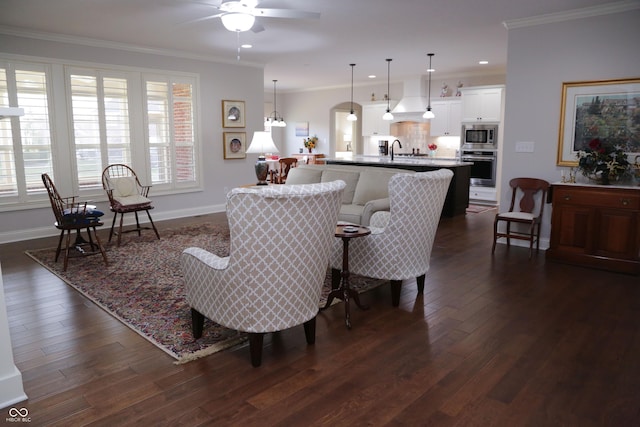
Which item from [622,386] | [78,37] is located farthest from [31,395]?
[78,37]

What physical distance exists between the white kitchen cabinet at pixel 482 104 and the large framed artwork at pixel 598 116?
375 cm

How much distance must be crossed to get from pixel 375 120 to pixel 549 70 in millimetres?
6060

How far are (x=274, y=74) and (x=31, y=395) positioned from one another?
27.0 feet

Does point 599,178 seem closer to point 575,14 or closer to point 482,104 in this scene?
point 575,14

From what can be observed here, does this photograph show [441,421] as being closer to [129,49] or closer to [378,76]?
[129,49]

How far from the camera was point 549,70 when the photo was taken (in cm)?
509

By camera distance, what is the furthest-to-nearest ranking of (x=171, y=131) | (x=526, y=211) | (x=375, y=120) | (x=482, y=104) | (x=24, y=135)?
(x=375, y=120) → (x=482, y=104) → (x=171, y=131) → (x=24, y=135) → (x=526, y=211)

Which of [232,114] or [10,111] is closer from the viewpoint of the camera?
[10,111]

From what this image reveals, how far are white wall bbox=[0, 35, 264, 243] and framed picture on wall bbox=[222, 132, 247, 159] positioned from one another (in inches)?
3.6

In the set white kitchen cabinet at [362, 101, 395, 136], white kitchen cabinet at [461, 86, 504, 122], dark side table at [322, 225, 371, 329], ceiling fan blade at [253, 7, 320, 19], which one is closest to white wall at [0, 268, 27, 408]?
dark side table at [322, 225, 371, 329]

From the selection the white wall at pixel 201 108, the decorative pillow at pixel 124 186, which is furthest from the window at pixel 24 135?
the decorative pillow at pixel 124 186

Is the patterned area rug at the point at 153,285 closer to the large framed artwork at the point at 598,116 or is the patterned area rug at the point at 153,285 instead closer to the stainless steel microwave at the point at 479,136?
the large framed artwork at the point at 598,116

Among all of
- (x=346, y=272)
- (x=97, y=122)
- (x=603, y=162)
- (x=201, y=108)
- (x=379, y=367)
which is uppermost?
(x=201, y=108)

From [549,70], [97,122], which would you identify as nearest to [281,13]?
[549,70]
